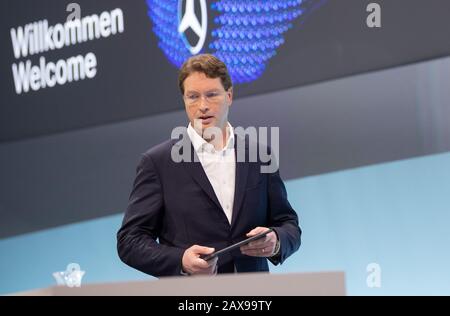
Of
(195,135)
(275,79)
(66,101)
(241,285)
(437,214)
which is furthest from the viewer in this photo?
(66,101)

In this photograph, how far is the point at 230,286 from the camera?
3.84 feet

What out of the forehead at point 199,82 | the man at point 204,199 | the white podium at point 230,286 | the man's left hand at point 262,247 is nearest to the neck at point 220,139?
the man at point 204,199

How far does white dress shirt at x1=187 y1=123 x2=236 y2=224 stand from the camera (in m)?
2.17

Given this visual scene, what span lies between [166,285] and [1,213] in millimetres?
2941

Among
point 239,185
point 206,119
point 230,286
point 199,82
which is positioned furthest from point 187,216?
point 230,286

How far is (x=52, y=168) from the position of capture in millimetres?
3885

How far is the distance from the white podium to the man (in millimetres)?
834

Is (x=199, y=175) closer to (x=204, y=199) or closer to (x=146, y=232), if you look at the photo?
(x=204, y=199)

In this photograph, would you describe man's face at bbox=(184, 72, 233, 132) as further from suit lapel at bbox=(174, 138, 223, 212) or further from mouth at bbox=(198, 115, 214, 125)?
suit lapel at bbox=(174, 138, 223, 212)

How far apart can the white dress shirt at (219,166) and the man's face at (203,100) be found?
0.05 m

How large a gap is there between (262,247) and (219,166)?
31cm
